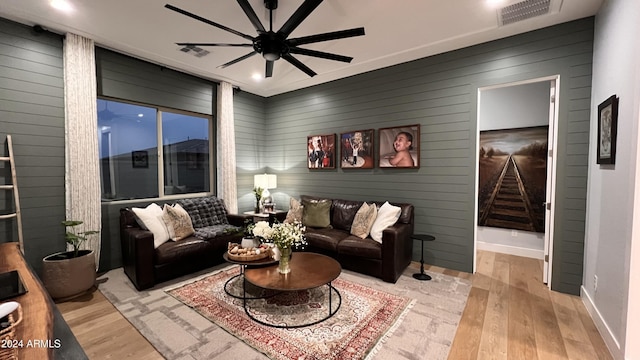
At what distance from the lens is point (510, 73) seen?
10.8 feet

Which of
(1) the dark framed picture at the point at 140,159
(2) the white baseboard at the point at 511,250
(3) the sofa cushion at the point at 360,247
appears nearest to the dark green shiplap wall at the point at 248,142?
(1) the dark framed picture at the point at 140,159

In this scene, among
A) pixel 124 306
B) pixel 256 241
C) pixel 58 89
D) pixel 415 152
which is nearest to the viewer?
pixel 124 306

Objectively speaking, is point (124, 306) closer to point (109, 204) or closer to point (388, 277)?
point (109, 204)

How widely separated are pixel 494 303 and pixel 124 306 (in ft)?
12.8

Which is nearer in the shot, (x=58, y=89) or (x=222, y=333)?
(x=222, y=333)

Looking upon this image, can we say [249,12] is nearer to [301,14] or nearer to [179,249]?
[301,14]

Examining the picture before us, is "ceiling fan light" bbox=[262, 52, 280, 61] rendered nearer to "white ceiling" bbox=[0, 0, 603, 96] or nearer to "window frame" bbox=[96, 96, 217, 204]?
"white ceiling" bbox=[0, 0, 603, 96]

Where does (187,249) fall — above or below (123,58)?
below

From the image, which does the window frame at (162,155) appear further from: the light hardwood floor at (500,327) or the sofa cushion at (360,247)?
the sofa cushion at (360,247)

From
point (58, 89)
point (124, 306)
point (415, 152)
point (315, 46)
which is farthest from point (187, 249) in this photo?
point (415, 152)

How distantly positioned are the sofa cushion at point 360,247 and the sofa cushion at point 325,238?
0.11 m

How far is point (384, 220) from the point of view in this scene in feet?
11.9

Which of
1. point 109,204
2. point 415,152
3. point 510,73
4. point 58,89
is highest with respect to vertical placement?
point 510,73

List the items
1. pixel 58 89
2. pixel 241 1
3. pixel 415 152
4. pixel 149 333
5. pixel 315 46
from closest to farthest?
pixel 241 1 < pixel 149 333 < pixel 58 89 < pixel 315 46 < pixel 415 152
